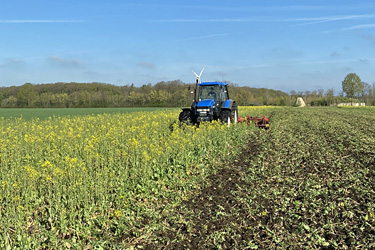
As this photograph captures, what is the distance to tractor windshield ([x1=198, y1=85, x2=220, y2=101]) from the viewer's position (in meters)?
16.4

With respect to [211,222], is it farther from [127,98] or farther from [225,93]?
[127,98]

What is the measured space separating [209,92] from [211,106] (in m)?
1.09

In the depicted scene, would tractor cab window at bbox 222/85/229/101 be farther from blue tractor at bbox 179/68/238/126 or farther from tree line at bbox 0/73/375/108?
tree line at bbox 0/73/375/108

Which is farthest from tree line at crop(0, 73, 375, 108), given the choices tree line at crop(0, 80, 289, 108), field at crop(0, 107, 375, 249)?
field at crop(0, 107, 375, 249)

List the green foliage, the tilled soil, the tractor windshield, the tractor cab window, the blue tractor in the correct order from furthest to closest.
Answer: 1. the green foliage
2. the tractor cab window
3. the tractor windshield
4. the blue tractor
5. the tilled soil

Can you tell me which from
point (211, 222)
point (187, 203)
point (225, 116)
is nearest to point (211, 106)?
point (225, 116)

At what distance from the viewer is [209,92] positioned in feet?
54.1

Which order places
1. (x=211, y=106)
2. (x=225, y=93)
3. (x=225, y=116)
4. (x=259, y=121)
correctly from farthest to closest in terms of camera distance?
1. (x=259, y=121)
2. (x=225, y=93)
3. (x=225, y=116)
4. (x=211, y=106)

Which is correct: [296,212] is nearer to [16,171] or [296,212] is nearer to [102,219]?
[102,219]

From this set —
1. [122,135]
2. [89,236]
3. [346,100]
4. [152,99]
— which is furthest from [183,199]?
[346,100]

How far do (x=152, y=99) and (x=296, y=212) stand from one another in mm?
83432

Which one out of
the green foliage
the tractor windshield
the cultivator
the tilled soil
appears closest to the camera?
the tilled soil

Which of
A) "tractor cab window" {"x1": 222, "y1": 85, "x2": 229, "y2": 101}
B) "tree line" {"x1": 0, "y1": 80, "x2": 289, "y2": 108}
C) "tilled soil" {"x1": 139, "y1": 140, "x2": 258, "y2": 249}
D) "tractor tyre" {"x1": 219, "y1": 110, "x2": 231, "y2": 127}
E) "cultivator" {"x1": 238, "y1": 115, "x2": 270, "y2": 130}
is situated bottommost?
"tilled soil" {"x1": 139, "y1": 140, "x2": 258, "y2": 249}

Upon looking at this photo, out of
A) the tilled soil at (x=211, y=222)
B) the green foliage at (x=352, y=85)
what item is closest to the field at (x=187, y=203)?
the tilled soil at (x=211, y=222)
